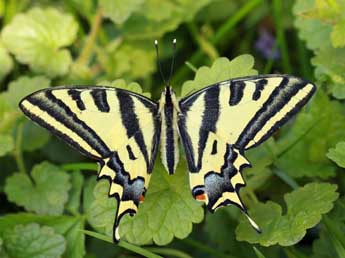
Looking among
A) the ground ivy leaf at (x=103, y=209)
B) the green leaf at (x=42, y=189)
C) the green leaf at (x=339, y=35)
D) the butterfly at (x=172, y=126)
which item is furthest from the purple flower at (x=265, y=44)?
the ground ivy leaf at (x=103, y=209)

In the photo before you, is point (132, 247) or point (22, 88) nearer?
point (132, 247)

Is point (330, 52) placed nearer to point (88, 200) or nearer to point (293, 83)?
point (293, 83)

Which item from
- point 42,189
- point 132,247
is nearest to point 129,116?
point 132,247

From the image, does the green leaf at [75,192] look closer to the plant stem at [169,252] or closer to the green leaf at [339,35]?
the plant stem at [169,252]

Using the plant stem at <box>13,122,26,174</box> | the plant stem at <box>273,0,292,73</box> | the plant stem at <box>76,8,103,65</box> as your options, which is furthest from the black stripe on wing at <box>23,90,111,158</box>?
the plant stem at <box>273,0,292,73</box>

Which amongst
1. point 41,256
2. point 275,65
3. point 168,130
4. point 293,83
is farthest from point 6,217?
point 275,65

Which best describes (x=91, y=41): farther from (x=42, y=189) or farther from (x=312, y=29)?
(x=312, y=29)

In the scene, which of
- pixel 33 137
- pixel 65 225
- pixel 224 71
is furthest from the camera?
pixel 33 137
